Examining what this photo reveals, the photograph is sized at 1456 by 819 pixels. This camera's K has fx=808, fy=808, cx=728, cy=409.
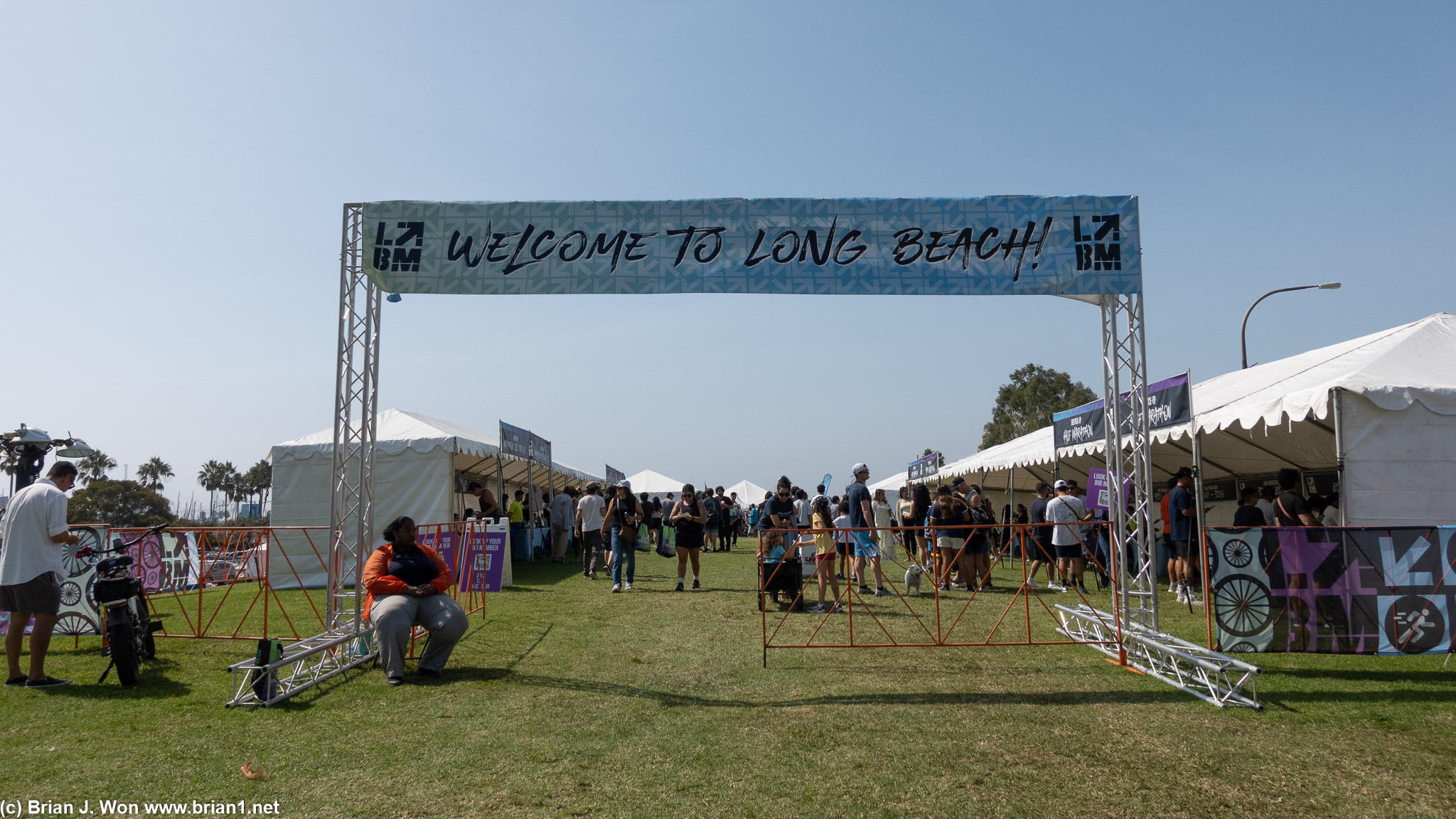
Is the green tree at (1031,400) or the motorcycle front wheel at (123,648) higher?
the green tree at (1031,400)

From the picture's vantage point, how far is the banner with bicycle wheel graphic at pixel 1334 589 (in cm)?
615

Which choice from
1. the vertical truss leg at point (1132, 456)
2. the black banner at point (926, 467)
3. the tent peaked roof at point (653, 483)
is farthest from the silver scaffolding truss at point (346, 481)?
the tent peaked roof at point (653, 483)

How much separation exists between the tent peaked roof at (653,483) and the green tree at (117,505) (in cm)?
2678

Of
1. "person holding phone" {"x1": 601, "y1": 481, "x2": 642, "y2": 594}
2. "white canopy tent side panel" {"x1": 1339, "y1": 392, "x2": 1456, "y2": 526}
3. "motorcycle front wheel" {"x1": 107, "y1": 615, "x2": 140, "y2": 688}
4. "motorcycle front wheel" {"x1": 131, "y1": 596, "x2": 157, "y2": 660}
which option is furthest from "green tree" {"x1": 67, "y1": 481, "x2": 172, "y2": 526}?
"white canopy tent side panel" {"x1": 1339, "y1": 392, "x2": 1456, "y2": 526}

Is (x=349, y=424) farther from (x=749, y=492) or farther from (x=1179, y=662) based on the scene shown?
(x=749, y=492)

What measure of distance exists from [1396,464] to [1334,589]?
272 cm

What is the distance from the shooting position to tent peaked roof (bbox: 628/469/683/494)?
37.9 m

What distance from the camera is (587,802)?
3.79 meters

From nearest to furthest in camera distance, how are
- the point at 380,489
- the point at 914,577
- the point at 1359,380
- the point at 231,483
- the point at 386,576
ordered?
1. the point at 386,576
2. the point at 1359,380
3. the point at 914,577
4. the point at 380,489
5. the point at 231,483

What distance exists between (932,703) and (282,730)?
4.20 m

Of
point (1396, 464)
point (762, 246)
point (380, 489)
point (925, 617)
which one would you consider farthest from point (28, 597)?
point (1396, 464)

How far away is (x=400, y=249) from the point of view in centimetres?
727

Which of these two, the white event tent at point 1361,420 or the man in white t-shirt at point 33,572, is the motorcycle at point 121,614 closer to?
the man in white t-shirt at point 33,572

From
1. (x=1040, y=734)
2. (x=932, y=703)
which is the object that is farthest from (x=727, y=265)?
(x=1040, y=734)
